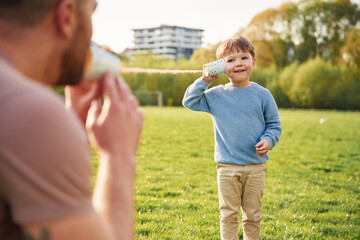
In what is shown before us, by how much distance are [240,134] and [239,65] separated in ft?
2.02

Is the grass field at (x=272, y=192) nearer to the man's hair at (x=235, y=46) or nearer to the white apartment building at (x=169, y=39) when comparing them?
the man's hair at (x=235, y=46)

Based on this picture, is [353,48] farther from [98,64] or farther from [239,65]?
[98,64]

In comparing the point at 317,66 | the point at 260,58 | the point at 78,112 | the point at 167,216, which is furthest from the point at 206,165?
the point at 260,58

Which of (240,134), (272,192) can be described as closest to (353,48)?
(272,192)

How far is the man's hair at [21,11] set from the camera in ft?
3.16

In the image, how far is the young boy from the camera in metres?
3.49

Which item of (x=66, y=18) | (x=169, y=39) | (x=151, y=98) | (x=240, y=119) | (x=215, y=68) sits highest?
(x=169, y=39)

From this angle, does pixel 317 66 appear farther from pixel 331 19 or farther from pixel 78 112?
pixel 78 112

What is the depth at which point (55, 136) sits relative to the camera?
86 centimetres

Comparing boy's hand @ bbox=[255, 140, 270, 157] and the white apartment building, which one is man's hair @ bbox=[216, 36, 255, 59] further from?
the white apartment building

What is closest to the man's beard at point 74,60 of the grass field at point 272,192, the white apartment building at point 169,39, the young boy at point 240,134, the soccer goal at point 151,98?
the young boy at point 240,134

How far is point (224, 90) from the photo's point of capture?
3672 mm

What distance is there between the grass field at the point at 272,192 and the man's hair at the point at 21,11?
3281 millimetres

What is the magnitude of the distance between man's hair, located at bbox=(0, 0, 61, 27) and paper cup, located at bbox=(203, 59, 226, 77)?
241 cm
